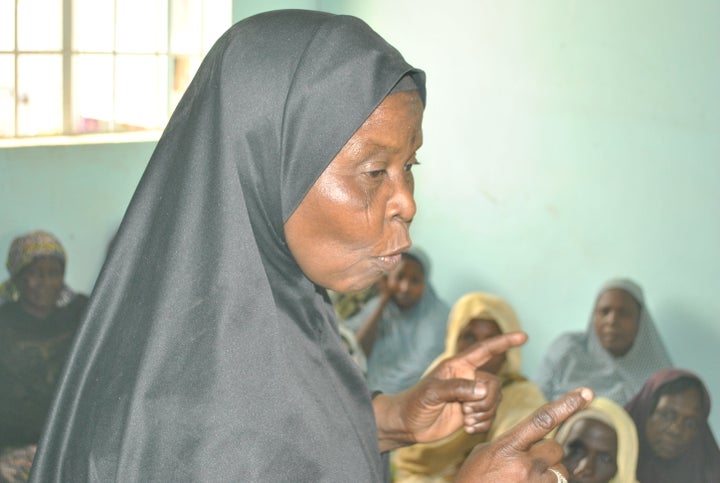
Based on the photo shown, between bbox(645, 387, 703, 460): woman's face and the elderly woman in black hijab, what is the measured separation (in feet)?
8.28

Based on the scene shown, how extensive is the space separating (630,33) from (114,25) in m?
2.03

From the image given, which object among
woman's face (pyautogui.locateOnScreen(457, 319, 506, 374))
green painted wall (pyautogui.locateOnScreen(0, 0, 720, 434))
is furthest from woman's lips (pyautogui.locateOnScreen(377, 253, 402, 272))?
woman's face (pyautogui.locateOnScreen(457, 319, 506, 374))

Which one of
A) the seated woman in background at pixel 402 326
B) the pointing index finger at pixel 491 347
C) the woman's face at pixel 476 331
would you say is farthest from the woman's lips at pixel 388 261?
the seated woman in background at pixel 402 326

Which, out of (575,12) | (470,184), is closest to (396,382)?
(470,184)

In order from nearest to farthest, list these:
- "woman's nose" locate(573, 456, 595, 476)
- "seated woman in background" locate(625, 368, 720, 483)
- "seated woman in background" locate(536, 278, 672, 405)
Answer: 1. "woman's nose" locate(573, 456, 595, 476)
2. "seated woman in background" locate(625, 368, 720, 483)
3. "seated woman in background" locate(536, 278, 672, 405)

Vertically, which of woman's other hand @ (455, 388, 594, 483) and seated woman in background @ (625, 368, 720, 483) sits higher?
woman's other hand @ (455, 388, 594, 483)

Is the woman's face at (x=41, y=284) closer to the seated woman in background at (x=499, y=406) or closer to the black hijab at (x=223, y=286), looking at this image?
the seated woman in background at (x=499, y=406)

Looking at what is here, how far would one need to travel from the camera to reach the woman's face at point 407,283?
4.76 meters

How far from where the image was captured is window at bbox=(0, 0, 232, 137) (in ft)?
13.0

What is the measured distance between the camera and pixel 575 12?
156 inches

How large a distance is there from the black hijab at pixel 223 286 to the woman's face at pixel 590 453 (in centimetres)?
235

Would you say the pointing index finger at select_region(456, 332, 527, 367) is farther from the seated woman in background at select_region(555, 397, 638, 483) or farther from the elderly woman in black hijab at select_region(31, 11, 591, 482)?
the seated woman in background at select_region(555, 397, 638, 483)

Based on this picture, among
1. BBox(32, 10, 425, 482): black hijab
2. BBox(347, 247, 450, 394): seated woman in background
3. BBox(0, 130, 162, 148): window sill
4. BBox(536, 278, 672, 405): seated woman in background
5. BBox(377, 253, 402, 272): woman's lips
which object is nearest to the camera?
BBox(32, 10, 425, 482): black hijab

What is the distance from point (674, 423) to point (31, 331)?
2488 millimetres
